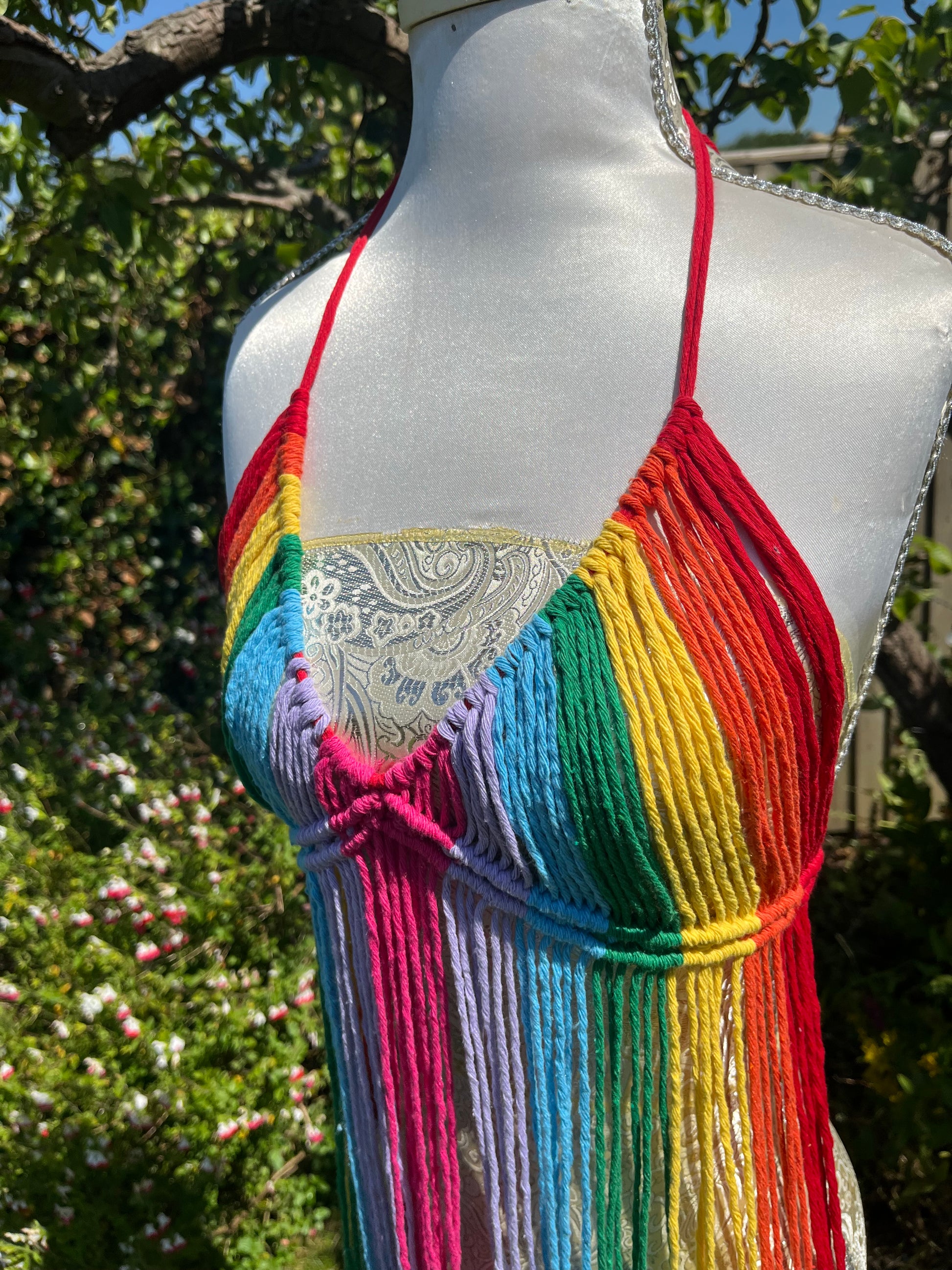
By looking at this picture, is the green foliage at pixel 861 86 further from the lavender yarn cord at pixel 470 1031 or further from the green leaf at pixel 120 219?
the lavender yarn cord at pixel 470 1031

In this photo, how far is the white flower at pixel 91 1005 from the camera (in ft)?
6.10

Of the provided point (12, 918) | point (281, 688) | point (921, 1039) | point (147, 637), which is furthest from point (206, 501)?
point (281, 688)

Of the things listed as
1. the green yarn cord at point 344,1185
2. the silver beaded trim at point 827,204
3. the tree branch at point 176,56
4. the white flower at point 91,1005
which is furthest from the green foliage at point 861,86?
the white flower at point 91,1005

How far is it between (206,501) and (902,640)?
275 centimetres

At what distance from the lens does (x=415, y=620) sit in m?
0.79

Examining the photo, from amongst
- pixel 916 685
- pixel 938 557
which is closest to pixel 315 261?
pixel 938 557

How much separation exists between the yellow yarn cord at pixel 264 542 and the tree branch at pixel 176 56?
82 centimetres

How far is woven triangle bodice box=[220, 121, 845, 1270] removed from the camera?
2.24 ft

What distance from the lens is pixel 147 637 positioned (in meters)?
3.91

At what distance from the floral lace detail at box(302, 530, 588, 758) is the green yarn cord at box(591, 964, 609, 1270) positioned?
22 centimetres

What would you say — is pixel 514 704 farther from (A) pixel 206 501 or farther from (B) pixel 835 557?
(A) pixel 206 501

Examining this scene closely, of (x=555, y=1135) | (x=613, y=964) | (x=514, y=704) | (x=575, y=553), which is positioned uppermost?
(x=575, y=553)

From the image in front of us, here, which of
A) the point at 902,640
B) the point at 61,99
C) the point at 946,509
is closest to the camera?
the point at 61,99

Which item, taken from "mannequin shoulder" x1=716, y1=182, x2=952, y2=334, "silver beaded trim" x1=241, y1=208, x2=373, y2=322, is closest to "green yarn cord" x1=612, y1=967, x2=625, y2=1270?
"mannequin shoulder" x1=716, y1=182, x2=952, y2=334
